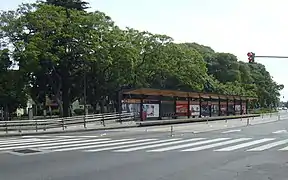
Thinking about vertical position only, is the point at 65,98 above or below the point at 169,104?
above

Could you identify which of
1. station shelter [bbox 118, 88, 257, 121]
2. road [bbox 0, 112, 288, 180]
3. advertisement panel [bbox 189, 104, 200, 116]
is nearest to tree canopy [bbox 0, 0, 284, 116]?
station shelter [bbox 118, 88, 257, 121]

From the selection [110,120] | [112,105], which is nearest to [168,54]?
[112,105]

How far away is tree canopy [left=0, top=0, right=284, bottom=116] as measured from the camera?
45312 mm

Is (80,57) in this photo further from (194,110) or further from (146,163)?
(146,163)

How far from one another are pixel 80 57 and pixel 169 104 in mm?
10345

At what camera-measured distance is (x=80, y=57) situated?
157 ft

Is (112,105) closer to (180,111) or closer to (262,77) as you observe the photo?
(180,111)

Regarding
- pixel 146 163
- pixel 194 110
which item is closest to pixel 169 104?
Answer: pixel 194 110

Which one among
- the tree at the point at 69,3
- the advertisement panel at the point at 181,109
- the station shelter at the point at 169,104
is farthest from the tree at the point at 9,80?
the advertisement panel at the point at 181,109

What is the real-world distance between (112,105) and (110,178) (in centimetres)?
5527

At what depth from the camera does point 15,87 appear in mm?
46375

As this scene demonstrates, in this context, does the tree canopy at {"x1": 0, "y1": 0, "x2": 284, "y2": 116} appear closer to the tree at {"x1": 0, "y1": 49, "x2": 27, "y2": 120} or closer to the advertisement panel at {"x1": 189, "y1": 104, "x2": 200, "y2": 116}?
the tree at {"x1": 0, "y1": 49, "x2": 27, "y2": 120}

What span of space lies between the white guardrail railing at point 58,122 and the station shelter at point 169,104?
2.83ft

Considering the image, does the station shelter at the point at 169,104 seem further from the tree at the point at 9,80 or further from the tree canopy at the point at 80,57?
the tree at the point at 9,80
